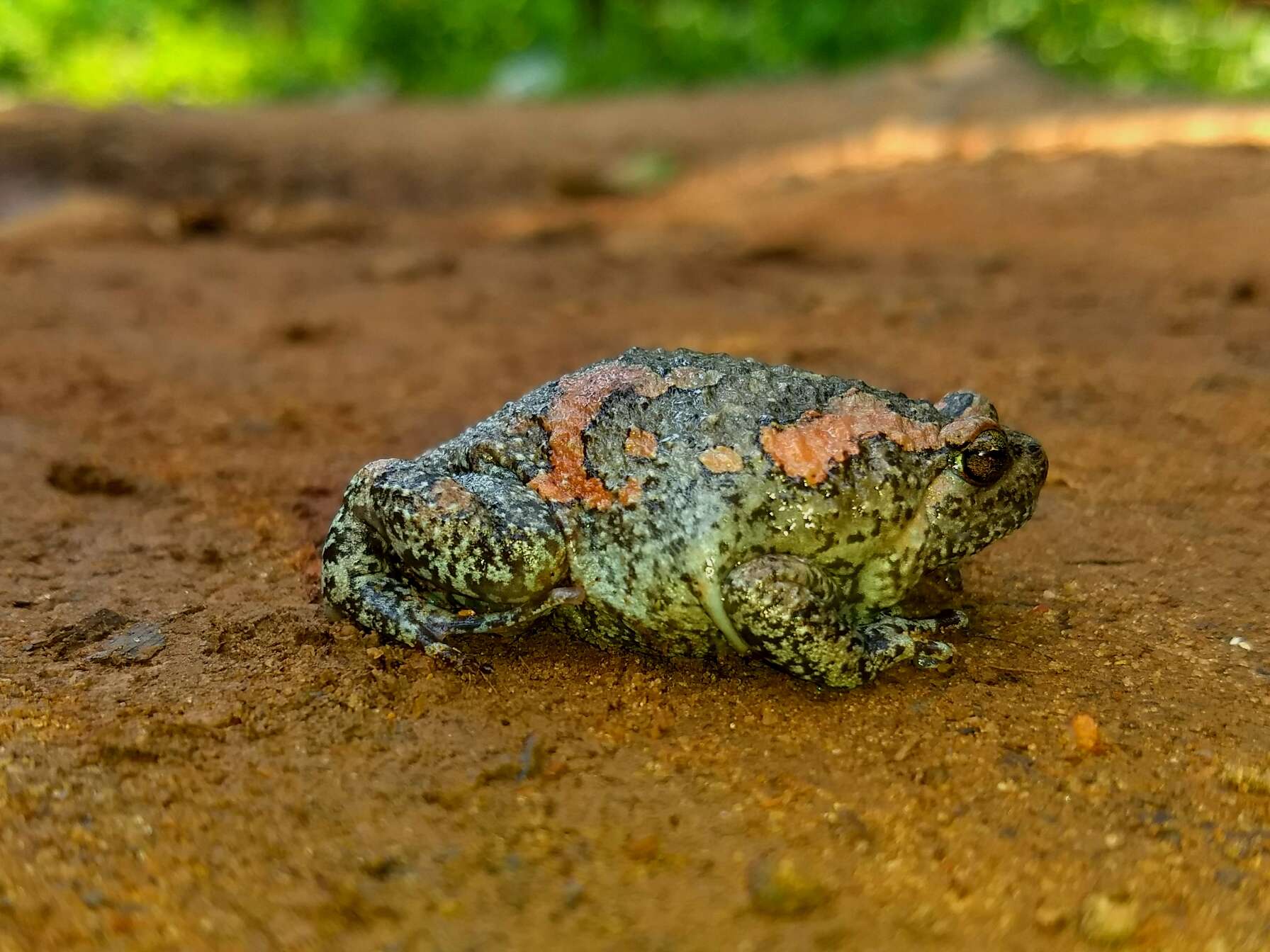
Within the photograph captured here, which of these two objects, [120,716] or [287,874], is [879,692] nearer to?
[287,874]

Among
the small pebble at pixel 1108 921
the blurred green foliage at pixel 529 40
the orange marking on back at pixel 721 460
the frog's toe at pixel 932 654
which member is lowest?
the small pebble at pixel 1108 921

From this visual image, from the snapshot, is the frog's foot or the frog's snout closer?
the frog's foot

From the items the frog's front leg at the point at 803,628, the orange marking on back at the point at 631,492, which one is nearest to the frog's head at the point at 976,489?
the frog's front leg at the point at 803,628

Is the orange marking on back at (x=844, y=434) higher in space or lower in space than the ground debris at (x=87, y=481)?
higher

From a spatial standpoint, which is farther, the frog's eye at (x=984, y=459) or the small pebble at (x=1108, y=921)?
the frog's eye at (x=984, y=459)

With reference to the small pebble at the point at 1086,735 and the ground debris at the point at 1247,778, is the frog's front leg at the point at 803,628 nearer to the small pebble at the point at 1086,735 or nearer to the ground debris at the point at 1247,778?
the small pebble at the point at 1086,735

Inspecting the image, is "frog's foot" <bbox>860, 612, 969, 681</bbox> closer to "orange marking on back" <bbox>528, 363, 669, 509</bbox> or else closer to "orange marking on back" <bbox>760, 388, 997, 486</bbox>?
"orange marking on back" <bbox>760, 388, 997, 486</bbox>

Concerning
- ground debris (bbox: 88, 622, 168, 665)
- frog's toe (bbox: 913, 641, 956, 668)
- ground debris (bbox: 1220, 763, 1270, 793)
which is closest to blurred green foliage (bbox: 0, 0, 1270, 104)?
frog's toe (bbox: 913, 641, 956, 668)
